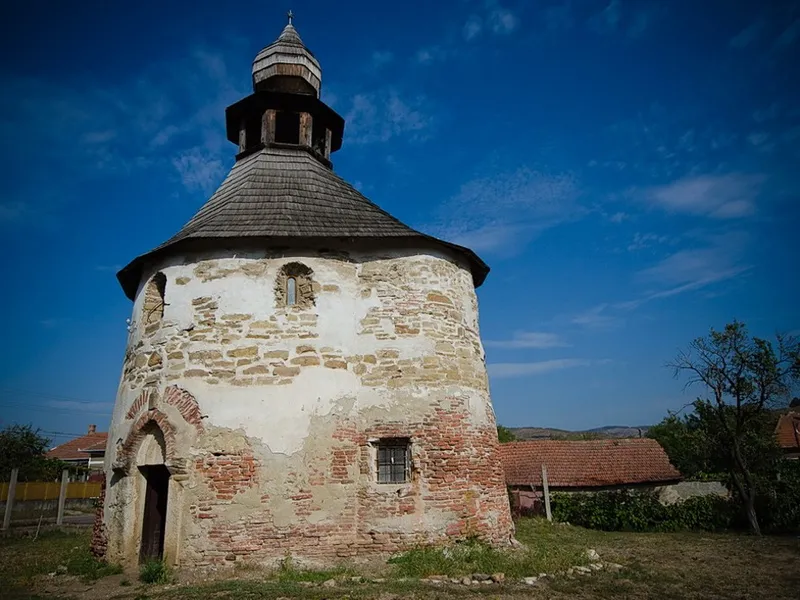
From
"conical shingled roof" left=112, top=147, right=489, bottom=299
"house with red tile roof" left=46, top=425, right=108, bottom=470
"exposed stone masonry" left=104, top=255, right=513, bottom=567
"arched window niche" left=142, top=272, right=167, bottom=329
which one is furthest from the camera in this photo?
"house with red tile roof" left=46, top=425, right=108, bottom=470

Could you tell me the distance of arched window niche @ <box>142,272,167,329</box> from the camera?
11.0 metres

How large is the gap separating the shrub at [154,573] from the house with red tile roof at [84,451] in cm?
3288

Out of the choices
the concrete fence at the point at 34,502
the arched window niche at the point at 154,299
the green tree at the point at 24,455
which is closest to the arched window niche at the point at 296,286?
the arched window niche at the point at 154,299

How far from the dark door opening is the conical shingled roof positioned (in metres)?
4.21

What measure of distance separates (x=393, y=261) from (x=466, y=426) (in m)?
3.53

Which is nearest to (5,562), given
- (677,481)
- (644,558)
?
(644,558)

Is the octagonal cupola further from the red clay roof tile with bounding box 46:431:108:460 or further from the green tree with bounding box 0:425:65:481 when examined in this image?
the red clay roof tile with bounding box 46:431:108:460

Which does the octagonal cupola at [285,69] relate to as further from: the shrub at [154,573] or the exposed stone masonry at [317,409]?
the shrub at [154,573]

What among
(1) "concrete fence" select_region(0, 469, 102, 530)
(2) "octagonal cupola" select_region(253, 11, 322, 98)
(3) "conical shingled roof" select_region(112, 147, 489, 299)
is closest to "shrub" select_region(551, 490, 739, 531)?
(3) "conical shingled roof" select_region(112, 147, 489, 299)

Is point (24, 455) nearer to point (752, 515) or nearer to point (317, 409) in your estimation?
point (317, 409)

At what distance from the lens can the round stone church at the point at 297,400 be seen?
9.30m

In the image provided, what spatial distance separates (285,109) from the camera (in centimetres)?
1453

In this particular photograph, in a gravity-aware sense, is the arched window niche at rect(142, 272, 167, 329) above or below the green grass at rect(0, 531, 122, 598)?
above

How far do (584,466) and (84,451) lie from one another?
35.6m
